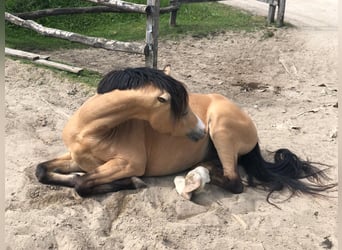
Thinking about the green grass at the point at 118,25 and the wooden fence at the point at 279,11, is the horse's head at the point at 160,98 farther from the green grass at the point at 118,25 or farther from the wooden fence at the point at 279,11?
the wooden fence at the point at 279,11

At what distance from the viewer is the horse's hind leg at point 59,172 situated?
337 cm

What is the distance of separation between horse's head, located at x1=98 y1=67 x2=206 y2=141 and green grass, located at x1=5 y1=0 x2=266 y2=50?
15.6 ft

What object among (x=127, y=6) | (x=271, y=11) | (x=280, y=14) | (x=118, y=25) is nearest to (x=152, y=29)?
(x=127, y=6)

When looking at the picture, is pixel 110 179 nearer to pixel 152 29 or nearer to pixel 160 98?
pixel 160 98

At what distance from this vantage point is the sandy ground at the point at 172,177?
2.90 m

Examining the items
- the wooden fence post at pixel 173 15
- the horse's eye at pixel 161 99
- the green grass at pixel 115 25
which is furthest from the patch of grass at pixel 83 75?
the wooden fence post at pixel 173 15

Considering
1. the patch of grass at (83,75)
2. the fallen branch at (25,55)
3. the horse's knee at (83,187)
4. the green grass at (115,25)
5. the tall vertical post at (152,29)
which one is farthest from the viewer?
the green grass at (115,25)

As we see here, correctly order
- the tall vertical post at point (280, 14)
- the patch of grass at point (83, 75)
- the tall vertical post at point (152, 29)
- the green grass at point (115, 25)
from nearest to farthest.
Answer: the patch of grass at point (83, 75)
the tall vertical post at point (152, 29)
the green grass at point (115, 25)
the tall vertical post at point (280, 14)

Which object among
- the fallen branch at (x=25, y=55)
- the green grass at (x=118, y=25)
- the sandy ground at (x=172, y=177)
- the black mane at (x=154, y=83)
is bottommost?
the sandy ground at (x=172, y=177)

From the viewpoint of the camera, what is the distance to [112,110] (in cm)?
312

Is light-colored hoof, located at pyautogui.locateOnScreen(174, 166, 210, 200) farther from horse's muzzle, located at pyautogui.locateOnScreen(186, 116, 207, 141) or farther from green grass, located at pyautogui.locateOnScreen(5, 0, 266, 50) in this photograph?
green grass, located at pyautogui.locateOnScreen(5, 0, 266, 50)

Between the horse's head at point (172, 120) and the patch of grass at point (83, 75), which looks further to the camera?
the patch of grass at point (83, 75)

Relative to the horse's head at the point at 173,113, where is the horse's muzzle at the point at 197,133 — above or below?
below

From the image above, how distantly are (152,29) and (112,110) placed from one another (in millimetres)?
3217
